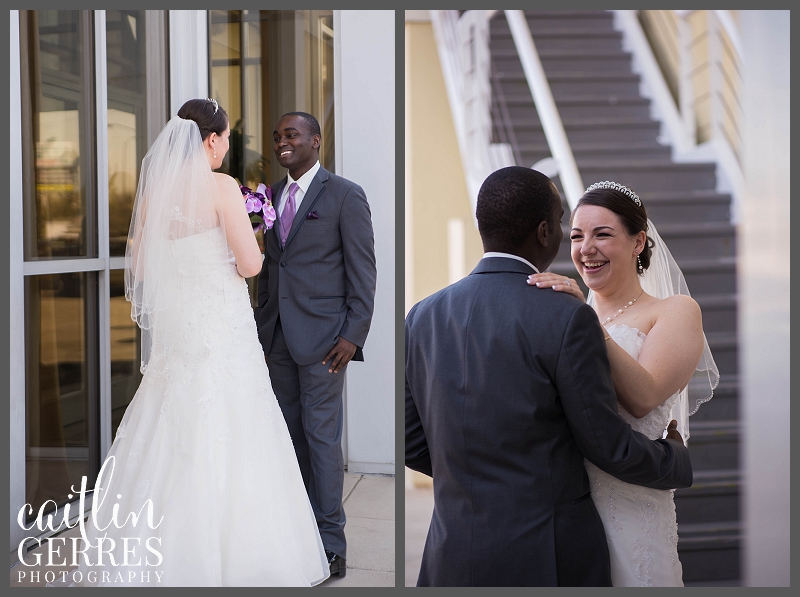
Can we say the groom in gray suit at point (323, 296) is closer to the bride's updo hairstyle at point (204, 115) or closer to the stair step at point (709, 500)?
the bride's updo hairstyle at point (204, 115)

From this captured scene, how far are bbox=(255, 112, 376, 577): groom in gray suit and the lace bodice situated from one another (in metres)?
1.03

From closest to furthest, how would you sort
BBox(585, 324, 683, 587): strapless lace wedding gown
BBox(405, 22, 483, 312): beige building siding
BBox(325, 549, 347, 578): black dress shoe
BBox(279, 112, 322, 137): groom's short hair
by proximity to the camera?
1. BBox(585, 324, 683, 587): strapless lace wedding gown
2. BBox(325, 549, 347, 578): black dress shoe
3. BBox(279, 112, 322, 137): groom's short hair
4. BBox(405, 22, 483, 312): beige building siding

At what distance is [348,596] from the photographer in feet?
6.89

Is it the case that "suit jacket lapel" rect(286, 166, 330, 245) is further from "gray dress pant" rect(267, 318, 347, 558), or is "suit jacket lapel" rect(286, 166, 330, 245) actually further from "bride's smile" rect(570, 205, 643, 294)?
"bride's smile" rect(570, 205, 643, 294)

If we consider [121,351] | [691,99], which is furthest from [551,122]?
[121,351]

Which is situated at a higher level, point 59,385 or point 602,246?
point 602,246

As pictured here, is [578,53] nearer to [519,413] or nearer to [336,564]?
[336,564]

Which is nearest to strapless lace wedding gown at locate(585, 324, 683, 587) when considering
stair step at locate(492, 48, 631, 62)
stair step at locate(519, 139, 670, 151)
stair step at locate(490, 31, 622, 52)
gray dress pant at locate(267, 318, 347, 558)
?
gray dress pant at locate(267, 318, 347, 558)

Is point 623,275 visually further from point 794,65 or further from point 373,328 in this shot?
point 373,328

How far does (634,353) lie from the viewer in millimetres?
1690

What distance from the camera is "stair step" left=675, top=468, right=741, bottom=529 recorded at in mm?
3312

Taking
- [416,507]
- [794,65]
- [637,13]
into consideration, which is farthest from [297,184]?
[637,13]

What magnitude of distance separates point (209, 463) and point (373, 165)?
5.76 ft

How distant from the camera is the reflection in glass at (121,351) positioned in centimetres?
313
